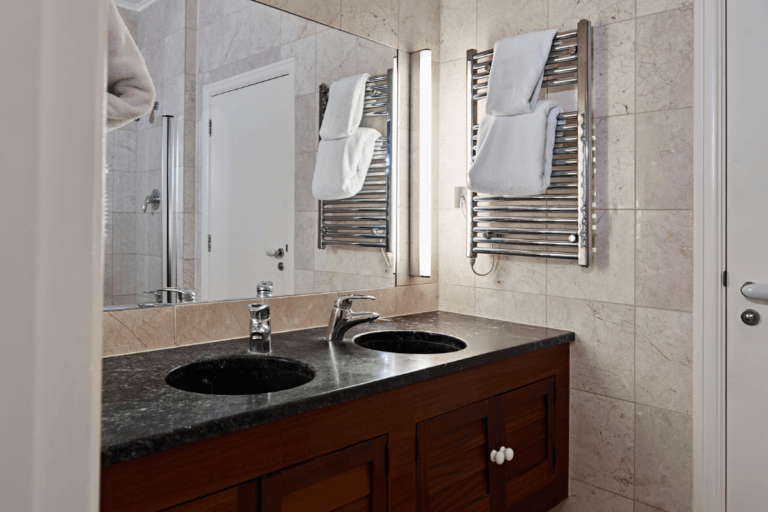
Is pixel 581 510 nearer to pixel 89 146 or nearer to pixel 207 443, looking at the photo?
pixel 207 443

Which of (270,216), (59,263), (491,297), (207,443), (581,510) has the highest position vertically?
(270,216)

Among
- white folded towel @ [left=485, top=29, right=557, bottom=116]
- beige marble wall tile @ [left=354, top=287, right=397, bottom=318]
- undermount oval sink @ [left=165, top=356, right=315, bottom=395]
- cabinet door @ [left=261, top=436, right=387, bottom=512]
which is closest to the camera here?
cabinet door @ [left=261, top=436, right=387, bottom=512]

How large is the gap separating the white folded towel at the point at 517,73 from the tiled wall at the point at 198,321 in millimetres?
844

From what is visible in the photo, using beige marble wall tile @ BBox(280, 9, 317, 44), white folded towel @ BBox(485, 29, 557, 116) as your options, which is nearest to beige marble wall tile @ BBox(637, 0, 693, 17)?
white folded towel @ BBox(485, 29, 557, 116)

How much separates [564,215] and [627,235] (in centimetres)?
22

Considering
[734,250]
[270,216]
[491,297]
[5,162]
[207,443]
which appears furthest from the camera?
[491,297]

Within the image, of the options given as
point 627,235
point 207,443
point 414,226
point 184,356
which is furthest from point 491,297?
point 207,443

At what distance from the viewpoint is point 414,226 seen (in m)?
2.30

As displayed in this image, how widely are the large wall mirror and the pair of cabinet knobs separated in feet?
2.56

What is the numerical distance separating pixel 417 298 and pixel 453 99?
85 cm

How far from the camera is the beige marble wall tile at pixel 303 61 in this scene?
186 centimetres

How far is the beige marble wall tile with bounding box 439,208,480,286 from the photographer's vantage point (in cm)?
227

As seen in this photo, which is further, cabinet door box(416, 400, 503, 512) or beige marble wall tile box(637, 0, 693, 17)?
beige marble wall tile box(637, 0, 693, 17)

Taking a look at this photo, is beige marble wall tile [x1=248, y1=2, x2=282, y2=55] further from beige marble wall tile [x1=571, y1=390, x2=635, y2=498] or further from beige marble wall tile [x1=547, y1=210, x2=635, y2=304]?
beige marble wall tile [x1=571, y1=390, x2=635, y2=498]
